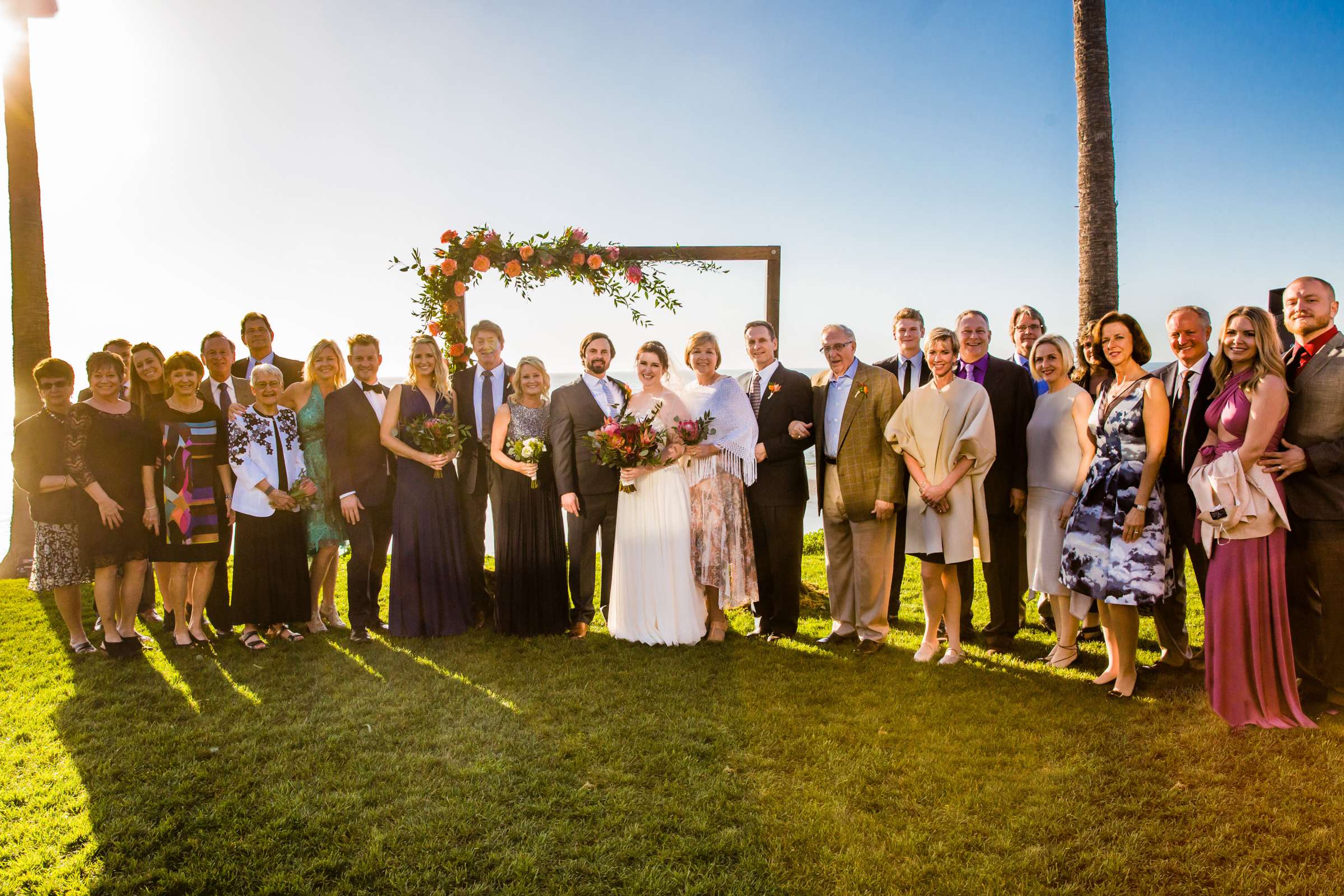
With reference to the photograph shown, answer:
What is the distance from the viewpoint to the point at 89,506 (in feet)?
18.6

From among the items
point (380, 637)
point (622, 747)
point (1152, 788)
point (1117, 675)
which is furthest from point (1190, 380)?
point (380, 637)

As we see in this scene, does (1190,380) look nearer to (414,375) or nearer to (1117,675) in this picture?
(1117,675)

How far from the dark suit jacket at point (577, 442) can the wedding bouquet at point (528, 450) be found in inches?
5.3

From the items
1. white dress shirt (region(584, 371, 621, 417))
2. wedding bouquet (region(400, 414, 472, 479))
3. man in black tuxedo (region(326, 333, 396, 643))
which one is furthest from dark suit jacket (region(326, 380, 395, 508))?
white dress shirt (region(584, 371, 621, 417))

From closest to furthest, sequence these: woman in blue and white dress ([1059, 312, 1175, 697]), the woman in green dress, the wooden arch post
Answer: woman in blue and white dress ([1059, 312, 1175, 697]) < the woman in green dress < the wooden arch post

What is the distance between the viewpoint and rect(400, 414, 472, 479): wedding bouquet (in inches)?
236

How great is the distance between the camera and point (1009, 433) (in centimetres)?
568

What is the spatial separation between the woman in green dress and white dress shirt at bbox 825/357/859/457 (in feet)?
13.0

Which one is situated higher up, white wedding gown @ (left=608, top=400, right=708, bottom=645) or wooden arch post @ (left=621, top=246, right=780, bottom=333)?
wooden arch post @ (left=621, top=246, right=780, bottom=333)

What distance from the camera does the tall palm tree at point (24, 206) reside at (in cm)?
915

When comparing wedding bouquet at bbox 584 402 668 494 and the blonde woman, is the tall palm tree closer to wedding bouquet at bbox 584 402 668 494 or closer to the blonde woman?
the blonde woman

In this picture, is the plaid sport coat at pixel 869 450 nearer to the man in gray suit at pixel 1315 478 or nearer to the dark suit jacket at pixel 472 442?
the man in gray suit at pixel 1315 478

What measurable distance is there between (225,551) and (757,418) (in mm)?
4282

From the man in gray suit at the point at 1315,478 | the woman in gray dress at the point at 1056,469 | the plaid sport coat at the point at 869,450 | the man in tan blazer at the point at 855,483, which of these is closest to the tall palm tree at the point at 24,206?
the man in tan blazer at the point at 855,483
